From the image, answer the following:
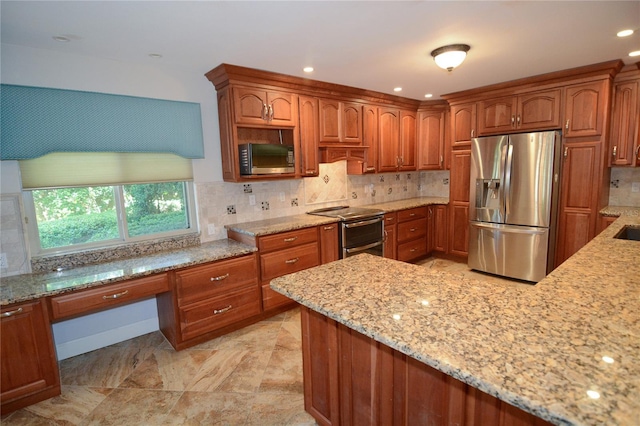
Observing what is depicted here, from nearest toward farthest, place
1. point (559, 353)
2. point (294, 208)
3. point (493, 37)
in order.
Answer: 1. point (559, 353)
2. point (493, 37)
3. point (294, 208)

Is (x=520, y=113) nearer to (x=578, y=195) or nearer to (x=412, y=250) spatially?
(x=578, y=195)

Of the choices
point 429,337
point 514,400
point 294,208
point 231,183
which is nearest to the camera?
point 514,400

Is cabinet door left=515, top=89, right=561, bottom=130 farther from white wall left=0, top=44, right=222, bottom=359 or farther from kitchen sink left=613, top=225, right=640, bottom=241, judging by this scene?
white wall left=0, top=44, right=222, bottom=359

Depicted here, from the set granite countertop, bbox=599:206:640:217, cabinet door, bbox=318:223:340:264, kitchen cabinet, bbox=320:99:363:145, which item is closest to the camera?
granite countertop, bbox=599:206:640:217

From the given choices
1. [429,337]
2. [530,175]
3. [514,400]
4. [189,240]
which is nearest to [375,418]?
[429,337]

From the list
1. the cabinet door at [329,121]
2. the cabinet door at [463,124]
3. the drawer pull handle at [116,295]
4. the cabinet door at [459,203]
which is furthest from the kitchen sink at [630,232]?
the drawer pull handle at [116,295]

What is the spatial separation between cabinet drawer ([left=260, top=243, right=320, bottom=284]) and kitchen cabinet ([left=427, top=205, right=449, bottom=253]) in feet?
7.29

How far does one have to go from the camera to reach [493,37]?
95.6 inches

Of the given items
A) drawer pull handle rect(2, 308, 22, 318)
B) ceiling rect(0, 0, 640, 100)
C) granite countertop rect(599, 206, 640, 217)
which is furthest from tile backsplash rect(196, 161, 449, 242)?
granite countertop rect(599, 206, 640, 217)

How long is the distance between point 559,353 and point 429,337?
372mm

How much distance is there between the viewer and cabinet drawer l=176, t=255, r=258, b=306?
2.67 m

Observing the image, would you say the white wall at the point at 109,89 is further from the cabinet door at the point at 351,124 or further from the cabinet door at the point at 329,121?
the cabinet door at the point at 351,124

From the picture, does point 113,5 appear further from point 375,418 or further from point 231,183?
point 375,418

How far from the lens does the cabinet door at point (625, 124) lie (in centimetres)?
337
